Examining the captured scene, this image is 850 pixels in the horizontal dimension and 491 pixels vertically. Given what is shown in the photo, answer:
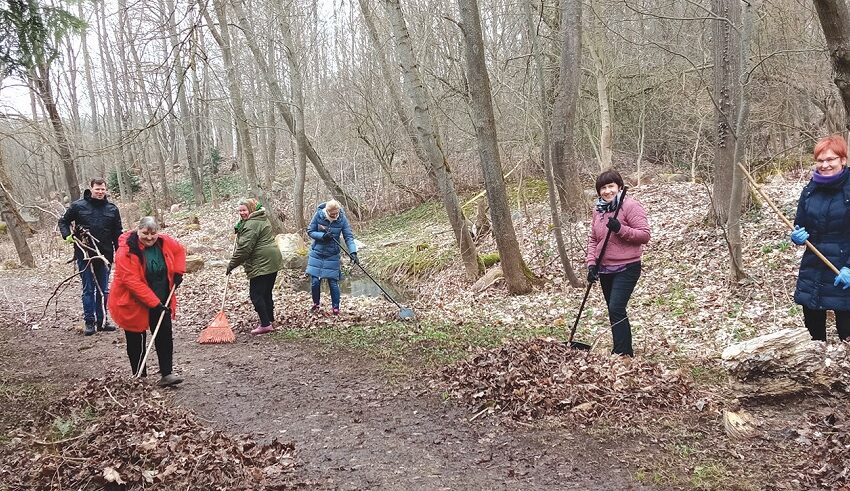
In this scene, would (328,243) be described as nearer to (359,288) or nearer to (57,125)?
(359,288)

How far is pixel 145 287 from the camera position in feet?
17.4

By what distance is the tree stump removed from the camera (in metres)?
4.25

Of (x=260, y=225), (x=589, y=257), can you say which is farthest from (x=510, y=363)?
(x=260, y=225)

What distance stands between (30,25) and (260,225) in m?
3.32

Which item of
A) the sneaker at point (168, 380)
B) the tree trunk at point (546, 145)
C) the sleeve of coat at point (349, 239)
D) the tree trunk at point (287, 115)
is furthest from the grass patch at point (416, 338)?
the tree trunk at point (287, 115)

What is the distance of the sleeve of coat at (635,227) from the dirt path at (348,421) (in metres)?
1.77

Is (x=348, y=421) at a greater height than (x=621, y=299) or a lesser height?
lesser

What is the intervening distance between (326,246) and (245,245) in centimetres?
136

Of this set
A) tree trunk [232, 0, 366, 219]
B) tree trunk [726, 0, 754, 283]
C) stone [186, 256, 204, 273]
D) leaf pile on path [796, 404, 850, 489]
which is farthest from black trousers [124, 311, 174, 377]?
stone [186, 256, 204, 273]

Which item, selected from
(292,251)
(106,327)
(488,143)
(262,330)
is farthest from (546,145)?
(292,251)

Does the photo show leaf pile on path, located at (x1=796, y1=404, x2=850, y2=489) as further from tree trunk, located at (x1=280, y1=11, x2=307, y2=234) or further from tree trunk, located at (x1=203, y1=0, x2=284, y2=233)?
tree trunk, located at (x1=280, y1=11, x2=307, y2=234)

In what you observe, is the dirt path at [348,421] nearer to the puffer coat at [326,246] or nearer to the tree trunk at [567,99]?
the puffer coat at [326,246]

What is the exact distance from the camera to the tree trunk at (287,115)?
1373 cm

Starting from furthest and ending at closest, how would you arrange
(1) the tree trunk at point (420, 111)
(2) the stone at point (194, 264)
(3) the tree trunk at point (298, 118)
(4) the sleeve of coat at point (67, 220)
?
(3) the tree trunk at point (298, 118)
(2) the stone at point (194, 264)
(1) the tree trunk at point (420, 111)
(4) the sleeve of coat at point (67, 220)
